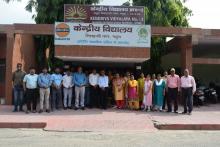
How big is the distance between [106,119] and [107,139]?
3.75 m

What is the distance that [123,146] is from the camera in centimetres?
1084

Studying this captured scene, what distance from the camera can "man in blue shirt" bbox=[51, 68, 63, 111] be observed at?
59.0 feet

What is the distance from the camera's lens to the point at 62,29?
19125 millimetres

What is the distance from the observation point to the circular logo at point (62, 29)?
19.1 m

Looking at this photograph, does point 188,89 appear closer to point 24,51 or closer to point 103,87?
point 103,87

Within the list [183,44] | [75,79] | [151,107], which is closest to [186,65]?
[183,44]

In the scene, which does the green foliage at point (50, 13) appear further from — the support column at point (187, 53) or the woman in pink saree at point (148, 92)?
the woman in pink saree at point (148, 92)

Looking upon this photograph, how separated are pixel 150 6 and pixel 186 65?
9971 millimetres

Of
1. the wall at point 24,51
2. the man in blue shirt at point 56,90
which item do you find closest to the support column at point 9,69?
the wall at point 24,51

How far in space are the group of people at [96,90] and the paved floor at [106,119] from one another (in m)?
0.56

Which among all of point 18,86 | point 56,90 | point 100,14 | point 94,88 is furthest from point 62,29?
point 18,86

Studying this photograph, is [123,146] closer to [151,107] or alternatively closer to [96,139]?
[96,139]

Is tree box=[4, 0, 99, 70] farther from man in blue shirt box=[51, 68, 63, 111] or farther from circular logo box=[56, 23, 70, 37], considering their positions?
man in blue shirt box=[51, 68, 63, 111]

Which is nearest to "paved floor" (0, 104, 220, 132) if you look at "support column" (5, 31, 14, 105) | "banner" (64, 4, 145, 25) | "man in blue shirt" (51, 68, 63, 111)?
"man in blue shirt" (51, 68, 63, 111)
